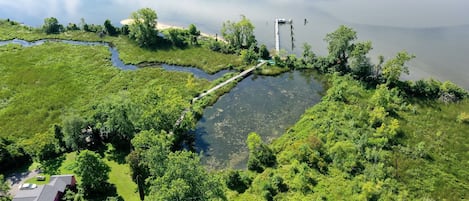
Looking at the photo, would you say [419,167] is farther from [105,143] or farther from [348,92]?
[105,143]

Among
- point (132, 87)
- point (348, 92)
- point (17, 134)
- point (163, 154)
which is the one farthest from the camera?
point (132, 87)

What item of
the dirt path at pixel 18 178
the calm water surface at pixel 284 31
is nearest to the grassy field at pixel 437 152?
Answer: the calm water surface at pixel 284 31

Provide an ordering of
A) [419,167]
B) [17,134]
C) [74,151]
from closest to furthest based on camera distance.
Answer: [419,167]
[74,151]
[17,134]

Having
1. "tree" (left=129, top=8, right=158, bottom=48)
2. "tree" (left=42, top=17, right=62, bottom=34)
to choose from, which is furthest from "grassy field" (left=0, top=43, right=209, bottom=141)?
"tree" (left=42, top=17, right=62, bottom=34)

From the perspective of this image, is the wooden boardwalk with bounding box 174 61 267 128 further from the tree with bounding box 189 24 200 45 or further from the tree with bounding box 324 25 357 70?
the tree with bounding box 189 24 200 45

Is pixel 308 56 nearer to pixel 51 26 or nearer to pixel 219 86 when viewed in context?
pixel 219 86

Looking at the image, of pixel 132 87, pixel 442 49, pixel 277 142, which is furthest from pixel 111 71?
pixel 442 49

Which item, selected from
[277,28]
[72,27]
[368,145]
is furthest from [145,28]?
[368,145]
